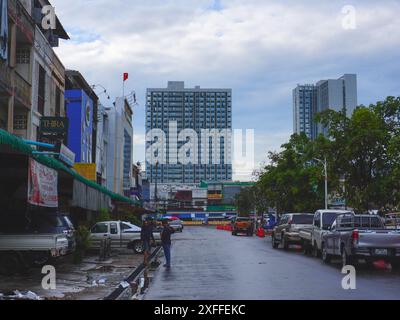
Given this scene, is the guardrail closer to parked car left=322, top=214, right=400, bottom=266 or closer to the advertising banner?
the advertising banner

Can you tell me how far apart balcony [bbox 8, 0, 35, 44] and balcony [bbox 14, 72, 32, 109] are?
2196 millimetres

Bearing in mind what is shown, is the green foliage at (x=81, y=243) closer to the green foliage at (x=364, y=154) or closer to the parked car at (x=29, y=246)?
the parked car at (x=29, y=246)

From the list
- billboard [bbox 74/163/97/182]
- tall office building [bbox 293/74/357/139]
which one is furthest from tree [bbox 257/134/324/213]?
billboard [bbox 74/163/97/182]

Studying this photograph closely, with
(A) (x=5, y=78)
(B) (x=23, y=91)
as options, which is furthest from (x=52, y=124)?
(A) (x=5, y=78)

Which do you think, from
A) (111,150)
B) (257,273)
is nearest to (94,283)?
(257,273)

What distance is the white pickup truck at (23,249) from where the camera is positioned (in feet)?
59.4

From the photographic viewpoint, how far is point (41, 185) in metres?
17.9

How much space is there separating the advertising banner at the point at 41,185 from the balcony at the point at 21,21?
406 inches

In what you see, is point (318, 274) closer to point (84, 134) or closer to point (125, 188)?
point (84, 134)

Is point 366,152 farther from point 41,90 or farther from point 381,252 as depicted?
point 41,90

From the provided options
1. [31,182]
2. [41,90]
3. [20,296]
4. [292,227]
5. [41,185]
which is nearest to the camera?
[20,296]

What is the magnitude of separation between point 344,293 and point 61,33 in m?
32.1

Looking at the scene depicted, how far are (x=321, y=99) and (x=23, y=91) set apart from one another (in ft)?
113

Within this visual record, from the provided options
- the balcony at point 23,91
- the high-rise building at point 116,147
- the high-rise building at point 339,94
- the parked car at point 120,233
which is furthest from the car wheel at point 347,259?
the high-rise building at point 116,147
